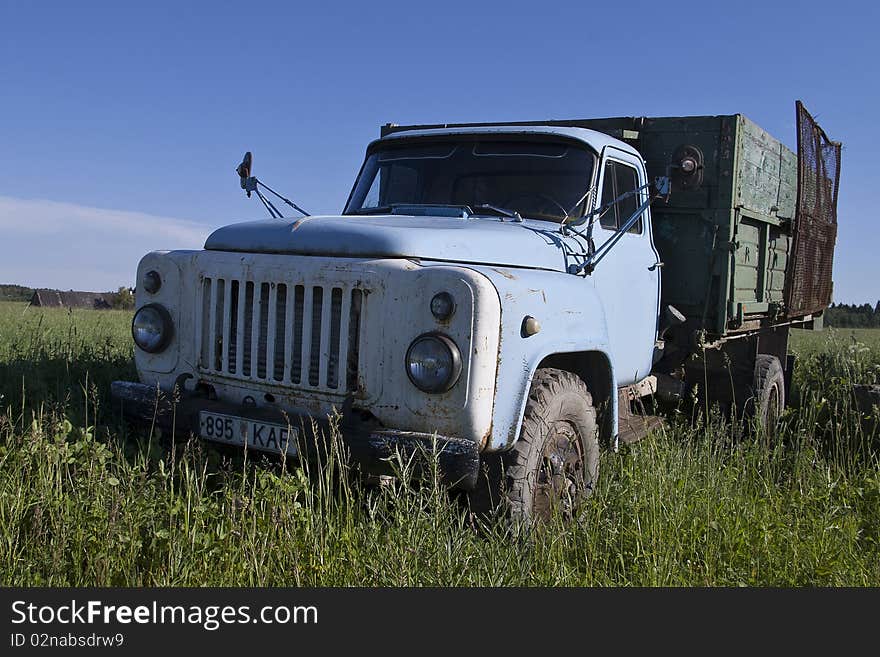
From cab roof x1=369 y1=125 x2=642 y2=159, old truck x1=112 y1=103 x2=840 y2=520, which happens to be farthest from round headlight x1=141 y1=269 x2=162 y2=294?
cab roof x1=369 y1=125 x2=642 y2=159

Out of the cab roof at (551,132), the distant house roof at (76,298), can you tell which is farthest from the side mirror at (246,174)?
the distant house roof at (76,298)

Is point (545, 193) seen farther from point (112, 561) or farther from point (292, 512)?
point (112, 561)

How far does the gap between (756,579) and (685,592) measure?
0.50 metres

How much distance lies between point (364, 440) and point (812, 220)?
5682 mm

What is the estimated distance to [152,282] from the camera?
169 inches

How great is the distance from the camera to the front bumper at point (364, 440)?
3363 mm

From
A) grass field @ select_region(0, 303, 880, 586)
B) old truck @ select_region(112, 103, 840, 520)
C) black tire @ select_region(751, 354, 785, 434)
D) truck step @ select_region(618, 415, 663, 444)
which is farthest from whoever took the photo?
black tire @ select_region(751, 354, 785, 434)

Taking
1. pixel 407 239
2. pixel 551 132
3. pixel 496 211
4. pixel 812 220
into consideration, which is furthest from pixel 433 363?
pixel 812 220

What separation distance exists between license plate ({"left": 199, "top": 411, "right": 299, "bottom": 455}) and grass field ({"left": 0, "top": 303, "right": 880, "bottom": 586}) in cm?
11

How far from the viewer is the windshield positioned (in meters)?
4.84

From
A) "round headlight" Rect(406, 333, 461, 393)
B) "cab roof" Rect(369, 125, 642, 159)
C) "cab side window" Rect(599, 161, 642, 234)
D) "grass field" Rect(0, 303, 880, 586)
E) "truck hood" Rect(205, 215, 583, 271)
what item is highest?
"cab roof" Rect(369, 125, 642, 159)

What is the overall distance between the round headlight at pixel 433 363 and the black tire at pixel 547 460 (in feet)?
1.43

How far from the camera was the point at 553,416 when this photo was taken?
380 cm

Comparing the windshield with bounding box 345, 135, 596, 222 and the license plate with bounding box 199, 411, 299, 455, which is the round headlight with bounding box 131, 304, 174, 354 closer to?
the license plate with bounding box 199, 411, 299, 455
